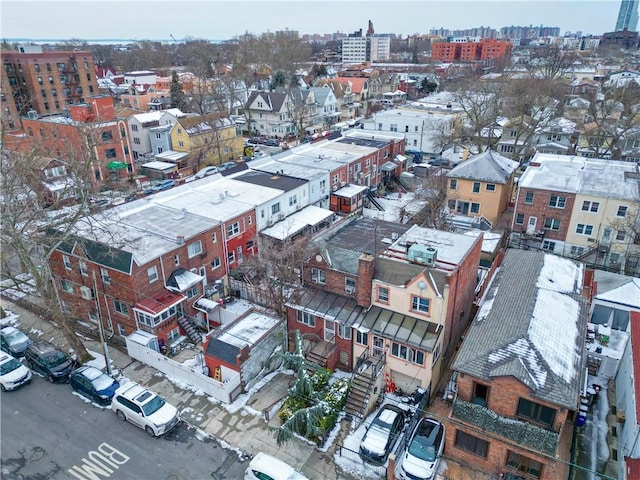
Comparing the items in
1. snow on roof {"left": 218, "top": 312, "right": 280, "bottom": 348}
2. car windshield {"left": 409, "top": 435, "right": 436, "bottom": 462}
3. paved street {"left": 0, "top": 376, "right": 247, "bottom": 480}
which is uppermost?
snow on roof {"left": 218, "top": 312, "right": 280, "bottom": 348}

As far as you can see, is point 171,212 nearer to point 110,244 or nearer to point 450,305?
point 110,244

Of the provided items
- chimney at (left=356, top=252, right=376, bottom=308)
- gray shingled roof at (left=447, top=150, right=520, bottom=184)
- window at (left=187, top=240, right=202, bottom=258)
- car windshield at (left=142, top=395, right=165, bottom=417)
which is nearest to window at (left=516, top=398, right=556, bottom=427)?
chimney at (left=356, top=252, right=376, bottom=308)

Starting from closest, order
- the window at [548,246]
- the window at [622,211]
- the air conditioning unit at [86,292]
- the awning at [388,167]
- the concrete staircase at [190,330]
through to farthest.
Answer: the concrete staircase at [190,330], the air conditioning unit at [86,292], the window at [622,211], the window at [548,246], the awning at [388,167]

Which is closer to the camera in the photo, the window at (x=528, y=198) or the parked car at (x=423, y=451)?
the parked car at (x=423, y=451)

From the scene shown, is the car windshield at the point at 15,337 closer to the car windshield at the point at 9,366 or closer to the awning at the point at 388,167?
the car windshield at the point at 9,366

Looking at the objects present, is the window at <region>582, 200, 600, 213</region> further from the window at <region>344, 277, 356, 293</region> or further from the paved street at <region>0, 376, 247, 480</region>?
the paved street at <region>0, 376, 247, 480</region>

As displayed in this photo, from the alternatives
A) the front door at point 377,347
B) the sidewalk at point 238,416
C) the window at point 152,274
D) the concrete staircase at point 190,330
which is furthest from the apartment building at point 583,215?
the window at point 152,274
